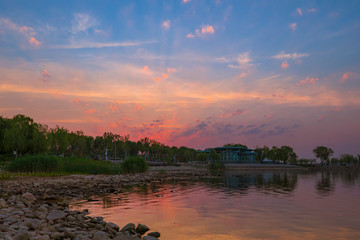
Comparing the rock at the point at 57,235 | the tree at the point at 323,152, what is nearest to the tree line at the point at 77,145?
the tree at the point at 323,152

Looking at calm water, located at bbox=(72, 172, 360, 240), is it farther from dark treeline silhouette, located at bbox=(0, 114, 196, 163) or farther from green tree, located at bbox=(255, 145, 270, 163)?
green tree, located at bbox=(255, 145, 270, 163)

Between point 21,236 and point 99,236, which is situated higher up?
point 21,236

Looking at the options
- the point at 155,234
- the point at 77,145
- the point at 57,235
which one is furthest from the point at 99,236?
the point at 77,145

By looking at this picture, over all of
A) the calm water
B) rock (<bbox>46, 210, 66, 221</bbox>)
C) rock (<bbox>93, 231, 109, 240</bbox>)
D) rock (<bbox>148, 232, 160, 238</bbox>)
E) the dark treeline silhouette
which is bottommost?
the calm water

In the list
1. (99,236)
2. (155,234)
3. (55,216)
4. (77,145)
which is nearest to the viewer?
(99,236)

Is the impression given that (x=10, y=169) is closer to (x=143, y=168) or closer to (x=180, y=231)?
(x=143, y=168)

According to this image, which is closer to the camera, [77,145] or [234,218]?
[234,218]

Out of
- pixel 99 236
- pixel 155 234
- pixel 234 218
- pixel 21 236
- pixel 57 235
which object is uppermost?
pixel 21 236

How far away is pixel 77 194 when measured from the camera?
27766mm

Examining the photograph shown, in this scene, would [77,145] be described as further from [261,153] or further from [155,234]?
[155,234]

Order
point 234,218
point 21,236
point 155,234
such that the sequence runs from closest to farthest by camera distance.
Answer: point 21,236 → point 155,234 → point 234,218

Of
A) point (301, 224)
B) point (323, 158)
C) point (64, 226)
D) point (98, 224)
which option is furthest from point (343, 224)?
point (323, 158)

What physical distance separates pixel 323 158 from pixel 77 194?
17983 cm

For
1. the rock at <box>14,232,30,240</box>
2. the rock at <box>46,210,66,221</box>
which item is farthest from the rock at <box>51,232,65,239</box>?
the rock at <box>46,210,66,221</box>
